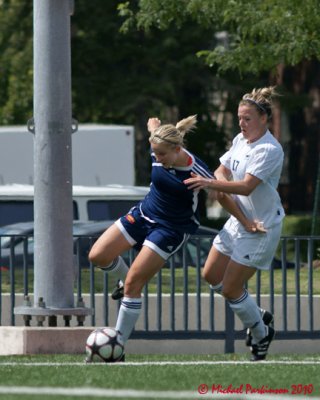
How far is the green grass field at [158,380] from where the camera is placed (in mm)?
8031

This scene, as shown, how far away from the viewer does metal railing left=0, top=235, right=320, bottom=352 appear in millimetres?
14289

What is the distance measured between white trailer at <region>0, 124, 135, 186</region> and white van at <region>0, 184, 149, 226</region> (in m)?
4.16

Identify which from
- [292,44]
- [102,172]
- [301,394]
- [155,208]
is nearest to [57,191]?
[155,208]

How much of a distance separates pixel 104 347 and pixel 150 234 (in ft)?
2.78

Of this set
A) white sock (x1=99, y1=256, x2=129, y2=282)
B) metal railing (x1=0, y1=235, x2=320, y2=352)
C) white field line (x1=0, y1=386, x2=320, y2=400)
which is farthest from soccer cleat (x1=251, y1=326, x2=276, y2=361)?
metal railing (x1=0, y1=235, x2=320, y2=352)

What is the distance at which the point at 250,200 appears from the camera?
10617 mm

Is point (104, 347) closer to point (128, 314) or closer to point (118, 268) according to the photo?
point (128, 314)

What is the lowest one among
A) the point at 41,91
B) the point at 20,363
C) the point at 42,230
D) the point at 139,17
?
the point at 20,363

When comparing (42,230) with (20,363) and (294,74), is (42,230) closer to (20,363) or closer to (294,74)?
(20,363)

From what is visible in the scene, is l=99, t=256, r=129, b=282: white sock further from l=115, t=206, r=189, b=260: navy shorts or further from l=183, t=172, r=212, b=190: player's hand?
l=183, t=172, r=212, b=190: player's hand

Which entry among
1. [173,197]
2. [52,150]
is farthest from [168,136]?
[52,150]

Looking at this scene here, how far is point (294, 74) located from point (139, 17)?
68.5 ft

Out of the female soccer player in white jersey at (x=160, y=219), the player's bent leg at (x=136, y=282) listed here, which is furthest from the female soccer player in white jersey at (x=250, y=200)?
the player's bent leg at (x=136, y=282)

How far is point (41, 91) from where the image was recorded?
1219 cm
